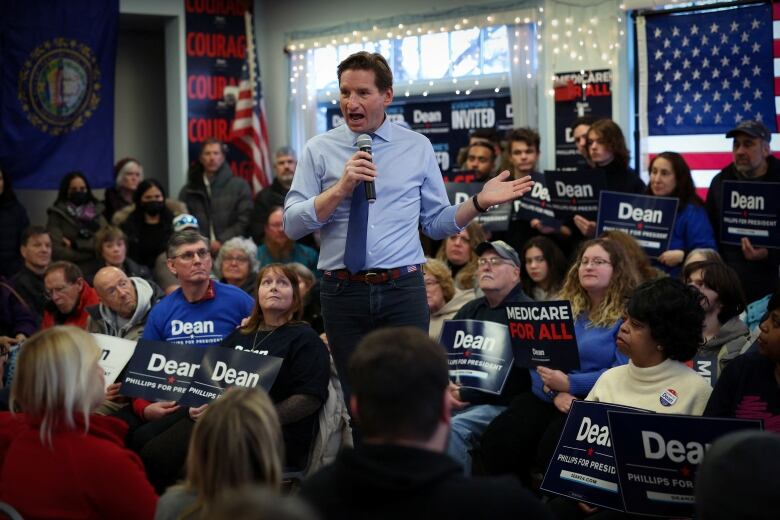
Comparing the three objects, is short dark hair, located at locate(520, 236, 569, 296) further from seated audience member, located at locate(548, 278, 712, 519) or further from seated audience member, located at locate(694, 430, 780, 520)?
seated audience member, located at locate(694, 430, 780, 520)

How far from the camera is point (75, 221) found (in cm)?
773

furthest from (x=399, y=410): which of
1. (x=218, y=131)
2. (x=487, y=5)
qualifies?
(x=218, y=131)

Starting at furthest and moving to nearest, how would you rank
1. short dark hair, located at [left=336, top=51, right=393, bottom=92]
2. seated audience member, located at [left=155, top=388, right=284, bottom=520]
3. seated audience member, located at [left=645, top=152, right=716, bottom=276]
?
seated audience member, located at [left=645, top=152, right=716, bottom=276] → short dark hair, located at [left=336, top=51, right=393, bottom=92] → seated audience member, located at [left=155, top=388, right=284, bottom=520]

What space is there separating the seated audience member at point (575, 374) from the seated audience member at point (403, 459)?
2399 millimetres

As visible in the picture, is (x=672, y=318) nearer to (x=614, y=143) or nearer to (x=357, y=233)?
(x=357, y=233)

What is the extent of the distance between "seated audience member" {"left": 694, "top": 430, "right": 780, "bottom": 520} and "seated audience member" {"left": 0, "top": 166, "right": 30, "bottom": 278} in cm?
675

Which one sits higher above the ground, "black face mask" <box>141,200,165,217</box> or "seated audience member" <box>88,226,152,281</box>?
"black face mask" <box>141,200,165,217</box>

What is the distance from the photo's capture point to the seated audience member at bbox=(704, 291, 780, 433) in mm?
3082

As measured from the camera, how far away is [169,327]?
473 cm

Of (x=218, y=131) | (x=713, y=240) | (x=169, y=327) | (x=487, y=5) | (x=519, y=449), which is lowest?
(x=519, y=449)

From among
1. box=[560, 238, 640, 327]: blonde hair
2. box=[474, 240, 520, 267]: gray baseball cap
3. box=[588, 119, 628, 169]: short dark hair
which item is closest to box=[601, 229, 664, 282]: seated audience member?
box=[560, 238, 640, 327]: blonde hair

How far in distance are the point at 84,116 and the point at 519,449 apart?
5.83 metres

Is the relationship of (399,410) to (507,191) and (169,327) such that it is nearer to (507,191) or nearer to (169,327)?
(507,191)

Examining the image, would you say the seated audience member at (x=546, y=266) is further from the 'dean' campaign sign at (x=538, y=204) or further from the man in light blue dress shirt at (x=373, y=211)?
the man in light blue dress shirt at (x=373, y=211)
